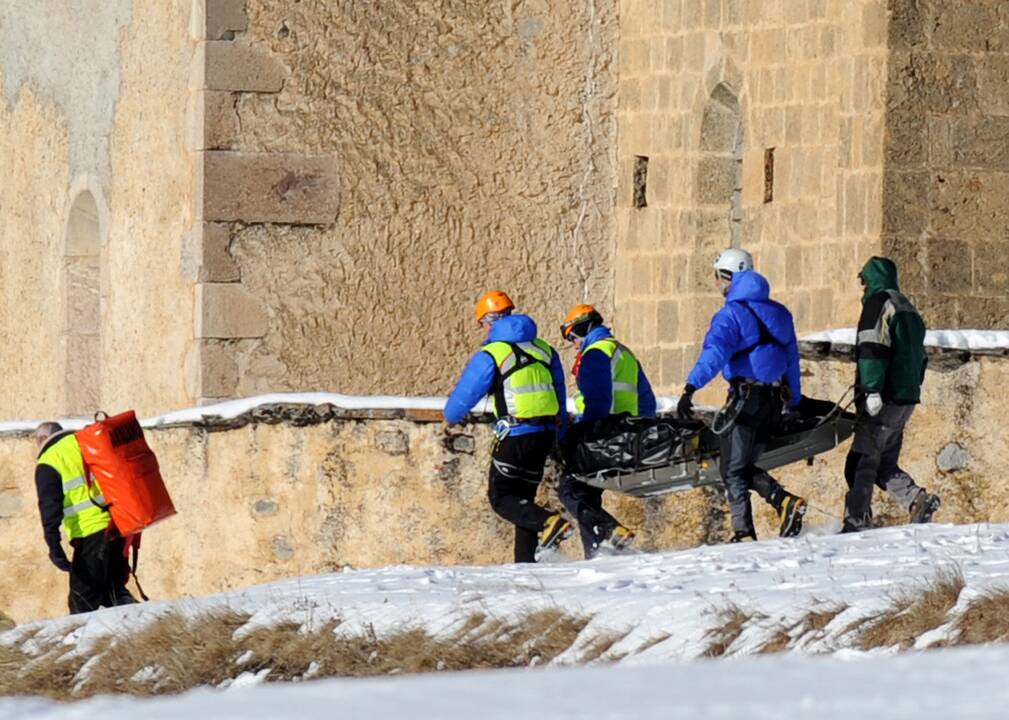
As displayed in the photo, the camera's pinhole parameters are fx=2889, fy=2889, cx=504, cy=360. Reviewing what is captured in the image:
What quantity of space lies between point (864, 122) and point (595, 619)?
22.3 ft

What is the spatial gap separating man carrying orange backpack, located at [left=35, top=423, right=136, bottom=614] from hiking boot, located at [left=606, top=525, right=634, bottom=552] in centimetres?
243

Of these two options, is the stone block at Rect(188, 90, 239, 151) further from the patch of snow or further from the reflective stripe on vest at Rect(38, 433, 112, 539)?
the patch of snow

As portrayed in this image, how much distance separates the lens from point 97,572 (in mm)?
14078

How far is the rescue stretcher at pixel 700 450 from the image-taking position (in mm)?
13602

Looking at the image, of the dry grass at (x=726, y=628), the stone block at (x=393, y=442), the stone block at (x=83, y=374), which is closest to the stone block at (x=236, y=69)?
the stone block at (x=83, y=374)

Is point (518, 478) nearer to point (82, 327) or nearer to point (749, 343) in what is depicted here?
point (749, 343)

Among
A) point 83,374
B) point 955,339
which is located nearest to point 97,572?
point 955,339

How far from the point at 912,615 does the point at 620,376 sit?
482cm

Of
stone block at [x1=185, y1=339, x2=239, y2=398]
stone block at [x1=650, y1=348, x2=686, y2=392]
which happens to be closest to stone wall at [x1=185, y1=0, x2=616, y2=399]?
stone block at [x1=185, y1=339, x2=239, y2=398]

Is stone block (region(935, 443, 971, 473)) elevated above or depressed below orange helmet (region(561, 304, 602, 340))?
below

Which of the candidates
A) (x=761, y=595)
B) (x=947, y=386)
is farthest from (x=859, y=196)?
(x=761, y=595)

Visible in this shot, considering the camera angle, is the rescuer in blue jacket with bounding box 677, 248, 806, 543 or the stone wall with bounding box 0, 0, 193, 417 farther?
the stone wall with bounding box 0, 0, 193, 417

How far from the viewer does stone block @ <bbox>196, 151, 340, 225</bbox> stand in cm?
1736

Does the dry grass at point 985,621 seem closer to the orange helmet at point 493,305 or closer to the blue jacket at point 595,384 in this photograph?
the blue jacket at point 595,384
